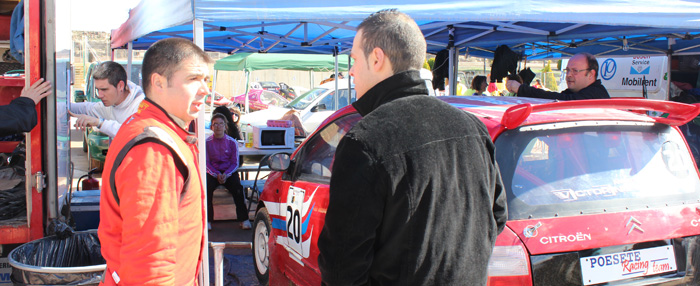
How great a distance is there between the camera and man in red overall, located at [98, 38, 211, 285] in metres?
1.65

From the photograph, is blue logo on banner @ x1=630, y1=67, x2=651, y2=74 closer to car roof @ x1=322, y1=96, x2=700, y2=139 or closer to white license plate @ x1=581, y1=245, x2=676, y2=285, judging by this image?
car roof @ x1=322, y1=96, x2=700, y2=139

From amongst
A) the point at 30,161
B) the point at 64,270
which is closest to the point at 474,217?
the point at 64,270

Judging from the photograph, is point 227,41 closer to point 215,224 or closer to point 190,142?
point 215,224

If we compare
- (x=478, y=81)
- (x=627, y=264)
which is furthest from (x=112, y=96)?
(x=478, y=81)

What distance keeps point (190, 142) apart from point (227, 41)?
859 centimetres

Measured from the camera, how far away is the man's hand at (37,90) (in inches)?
127

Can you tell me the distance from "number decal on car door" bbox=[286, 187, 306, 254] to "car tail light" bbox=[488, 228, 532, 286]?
1460 mm

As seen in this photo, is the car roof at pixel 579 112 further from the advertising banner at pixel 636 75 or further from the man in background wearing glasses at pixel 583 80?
the advertising banner at pixel 636 75

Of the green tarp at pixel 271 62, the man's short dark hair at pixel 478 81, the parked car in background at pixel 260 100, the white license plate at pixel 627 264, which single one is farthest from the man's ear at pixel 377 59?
the parked car in background at pixel 260 100

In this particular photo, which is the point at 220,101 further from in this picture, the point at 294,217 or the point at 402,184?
the point at 402,184

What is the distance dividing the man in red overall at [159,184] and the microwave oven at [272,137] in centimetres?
595

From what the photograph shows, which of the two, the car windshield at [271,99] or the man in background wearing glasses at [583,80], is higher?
the man in background wearing glasses at [583,80]

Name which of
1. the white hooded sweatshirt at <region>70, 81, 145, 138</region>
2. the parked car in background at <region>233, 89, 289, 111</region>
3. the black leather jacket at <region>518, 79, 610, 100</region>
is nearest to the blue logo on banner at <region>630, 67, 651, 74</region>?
the black leather jacket at <region>518, 79, 610, 100</region>

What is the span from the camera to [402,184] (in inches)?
61.9
